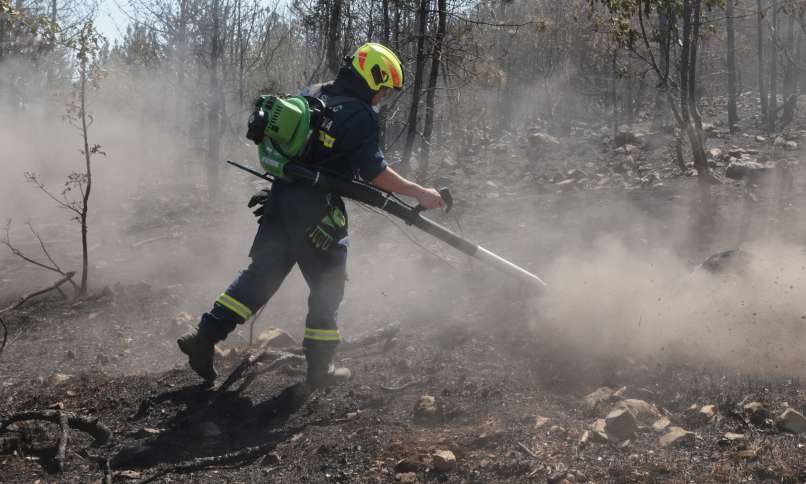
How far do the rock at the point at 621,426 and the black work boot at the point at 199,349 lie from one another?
7.20 feet

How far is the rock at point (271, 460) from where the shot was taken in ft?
10.6

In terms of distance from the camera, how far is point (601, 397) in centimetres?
367

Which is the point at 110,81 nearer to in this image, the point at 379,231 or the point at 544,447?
the point at 379,231

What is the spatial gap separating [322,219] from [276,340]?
1559mm

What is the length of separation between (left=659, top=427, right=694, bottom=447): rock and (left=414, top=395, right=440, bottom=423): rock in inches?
42.6

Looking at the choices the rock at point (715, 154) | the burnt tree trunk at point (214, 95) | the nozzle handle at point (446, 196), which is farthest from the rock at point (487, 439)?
the burnt tree trunk at point (214, 95)

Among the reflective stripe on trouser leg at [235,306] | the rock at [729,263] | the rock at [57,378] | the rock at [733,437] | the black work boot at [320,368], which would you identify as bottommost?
the rock at [57,378]

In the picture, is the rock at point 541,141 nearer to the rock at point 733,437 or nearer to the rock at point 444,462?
the rock at point 733,437

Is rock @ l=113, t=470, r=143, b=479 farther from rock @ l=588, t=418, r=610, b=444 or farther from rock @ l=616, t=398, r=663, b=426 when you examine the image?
rock @ l=616, t=398, r=663, b=426

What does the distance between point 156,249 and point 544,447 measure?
7378 mm

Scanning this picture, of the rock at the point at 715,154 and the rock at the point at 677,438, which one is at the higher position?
the rock at the point at 715,154

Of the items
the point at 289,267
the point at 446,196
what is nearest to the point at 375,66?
the point at 446,196

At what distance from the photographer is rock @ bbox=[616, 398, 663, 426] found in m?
3.37

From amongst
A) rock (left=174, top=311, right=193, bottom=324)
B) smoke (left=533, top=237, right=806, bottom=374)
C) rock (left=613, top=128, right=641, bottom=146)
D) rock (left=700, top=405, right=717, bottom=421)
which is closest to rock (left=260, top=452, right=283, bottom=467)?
rock (left=700, top=405, right=717, bottom=421)
